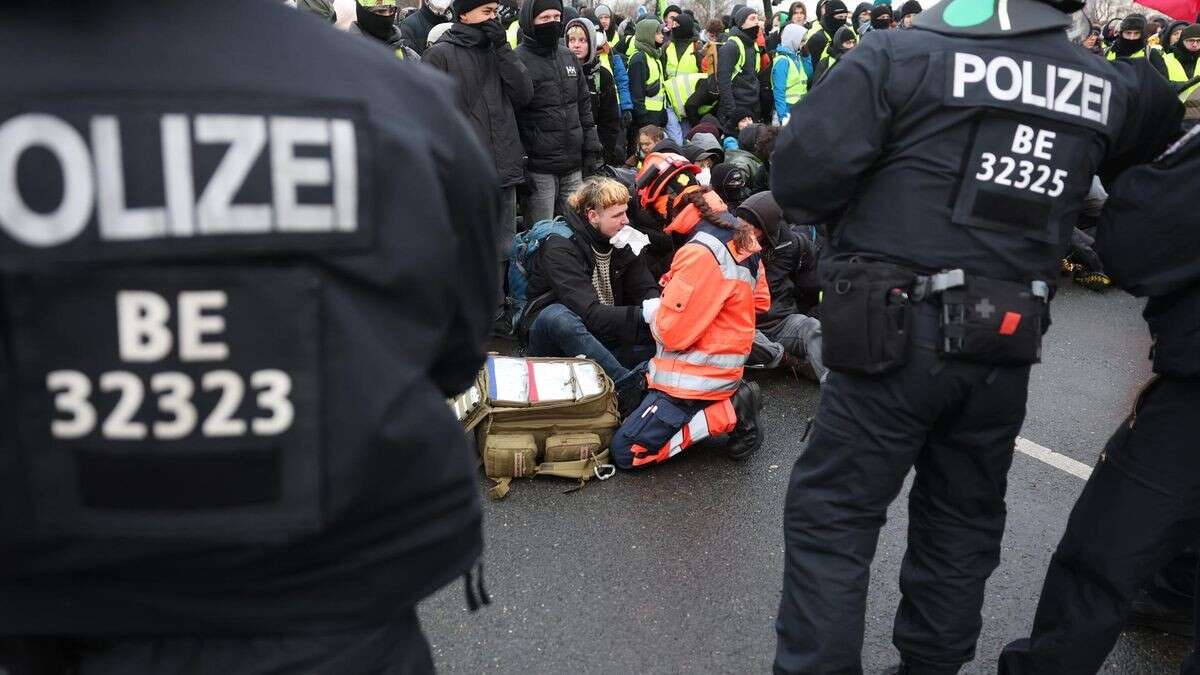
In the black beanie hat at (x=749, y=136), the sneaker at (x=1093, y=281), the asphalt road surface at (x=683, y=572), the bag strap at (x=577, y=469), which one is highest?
the black beanie hat at (x=749, y=136)

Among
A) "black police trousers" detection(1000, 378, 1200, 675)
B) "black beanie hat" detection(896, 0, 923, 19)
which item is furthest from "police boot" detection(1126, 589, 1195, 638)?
"black beanie hat" detection(896, 0, 923, 19)

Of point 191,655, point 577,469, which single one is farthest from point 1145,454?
point 191,655

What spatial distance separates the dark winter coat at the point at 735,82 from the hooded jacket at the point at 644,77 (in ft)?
1.87

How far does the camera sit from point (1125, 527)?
2.27m

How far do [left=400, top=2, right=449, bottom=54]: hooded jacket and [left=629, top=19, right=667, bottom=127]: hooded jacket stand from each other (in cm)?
220

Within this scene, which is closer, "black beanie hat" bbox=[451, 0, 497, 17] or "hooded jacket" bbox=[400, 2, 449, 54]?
"black beanie hat" bbox=[451, 0, 497, 17]

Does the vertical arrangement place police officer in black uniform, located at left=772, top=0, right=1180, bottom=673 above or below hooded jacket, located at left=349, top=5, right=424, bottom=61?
below

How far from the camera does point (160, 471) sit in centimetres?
106

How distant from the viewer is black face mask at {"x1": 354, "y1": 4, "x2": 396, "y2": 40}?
4.96 m

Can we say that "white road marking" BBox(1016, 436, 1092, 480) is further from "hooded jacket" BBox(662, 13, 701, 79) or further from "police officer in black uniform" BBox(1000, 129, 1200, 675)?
"hooded jacket" BBox(662, 13, 701, 79)

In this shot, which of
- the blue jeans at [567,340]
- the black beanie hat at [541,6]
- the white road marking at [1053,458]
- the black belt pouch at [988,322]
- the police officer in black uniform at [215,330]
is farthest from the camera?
the black beanie hat at [541,6]

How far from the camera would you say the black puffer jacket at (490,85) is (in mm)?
5035

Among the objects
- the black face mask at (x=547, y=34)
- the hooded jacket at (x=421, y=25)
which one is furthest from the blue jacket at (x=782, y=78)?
the black face mask at (x=547, y=34)

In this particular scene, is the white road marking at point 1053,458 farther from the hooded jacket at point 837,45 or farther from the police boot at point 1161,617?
the hooded jacket at point 837,45
